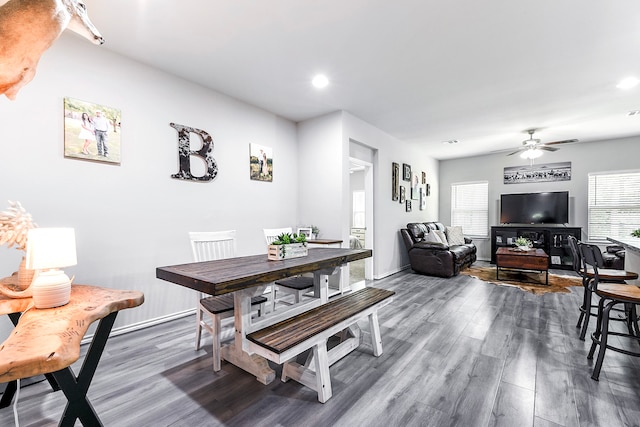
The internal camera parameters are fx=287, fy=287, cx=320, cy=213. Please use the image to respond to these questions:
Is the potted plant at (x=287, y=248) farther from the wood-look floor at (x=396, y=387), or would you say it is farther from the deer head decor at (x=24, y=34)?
the deer head decor at (x=24, y=34)

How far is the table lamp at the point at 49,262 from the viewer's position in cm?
140

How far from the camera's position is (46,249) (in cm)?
149

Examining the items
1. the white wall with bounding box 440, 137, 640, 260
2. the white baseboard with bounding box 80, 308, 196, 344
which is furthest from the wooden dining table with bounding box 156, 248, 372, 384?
the white wall with bounding box 440, 137, 640, 260

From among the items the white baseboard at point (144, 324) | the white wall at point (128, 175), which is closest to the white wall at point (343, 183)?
the white wall at point (128, 175)

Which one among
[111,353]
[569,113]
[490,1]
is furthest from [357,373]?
[569,113]

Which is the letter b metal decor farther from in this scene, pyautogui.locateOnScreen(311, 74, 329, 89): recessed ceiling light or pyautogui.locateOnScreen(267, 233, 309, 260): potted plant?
pyautogui.locateOnScreen(267, 233, 309, 260): potted plant

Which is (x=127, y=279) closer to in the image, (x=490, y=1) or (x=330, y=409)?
(x=330, y=409)

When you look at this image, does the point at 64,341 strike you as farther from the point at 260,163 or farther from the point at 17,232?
the point at 260,163

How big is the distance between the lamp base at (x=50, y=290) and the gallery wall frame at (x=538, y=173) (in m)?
8.14

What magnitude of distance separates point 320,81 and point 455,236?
5.01 m

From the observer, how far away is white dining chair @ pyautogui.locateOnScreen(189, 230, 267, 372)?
2.10 meters

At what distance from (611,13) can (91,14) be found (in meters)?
4.02

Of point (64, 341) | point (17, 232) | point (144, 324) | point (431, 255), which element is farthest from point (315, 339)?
point (431, 255)

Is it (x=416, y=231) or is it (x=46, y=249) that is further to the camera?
(x=416, y=231)
